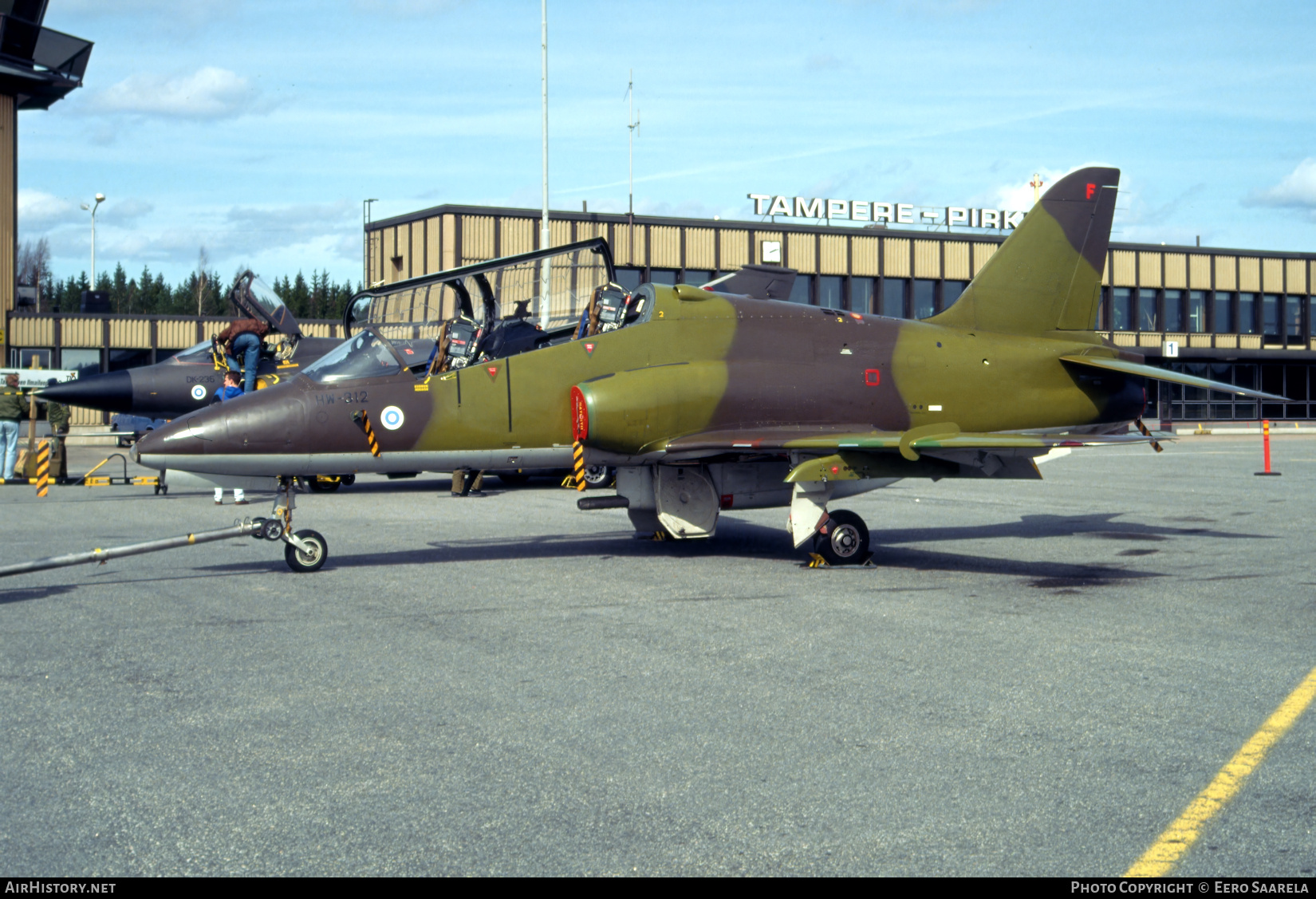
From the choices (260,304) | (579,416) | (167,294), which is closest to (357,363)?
(579,416)

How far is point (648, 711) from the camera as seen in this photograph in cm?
574

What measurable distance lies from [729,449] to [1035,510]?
7326mm

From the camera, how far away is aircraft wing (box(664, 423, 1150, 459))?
10078mm

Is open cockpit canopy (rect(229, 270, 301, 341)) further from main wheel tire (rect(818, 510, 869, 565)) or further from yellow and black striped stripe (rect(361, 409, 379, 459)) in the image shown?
main wheel tire (rect(818, 510, 869, 565))

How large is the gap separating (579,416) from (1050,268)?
6421 mm

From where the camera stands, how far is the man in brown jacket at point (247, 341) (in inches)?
727

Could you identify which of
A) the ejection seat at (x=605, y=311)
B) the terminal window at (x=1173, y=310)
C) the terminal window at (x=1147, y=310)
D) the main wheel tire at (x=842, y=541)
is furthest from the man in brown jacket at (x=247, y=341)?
the terminal window at (x=1173, y=310)

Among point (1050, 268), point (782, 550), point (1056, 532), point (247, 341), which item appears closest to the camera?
point (782, 550)

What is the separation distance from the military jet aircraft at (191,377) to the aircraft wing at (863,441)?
1071 cm

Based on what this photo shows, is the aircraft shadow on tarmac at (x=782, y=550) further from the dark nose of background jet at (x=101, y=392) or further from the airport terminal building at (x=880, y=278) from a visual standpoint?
the airport terminal building at (x=880, y=278)

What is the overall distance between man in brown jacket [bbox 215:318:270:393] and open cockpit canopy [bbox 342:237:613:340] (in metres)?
7.46

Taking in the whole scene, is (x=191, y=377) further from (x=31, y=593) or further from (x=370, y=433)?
(x=31, y=593)

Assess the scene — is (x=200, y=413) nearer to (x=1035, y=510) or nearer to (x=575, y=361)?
(x=575, y=361)

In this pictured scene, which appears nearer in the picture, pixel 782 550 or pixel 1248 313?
pixel 782 550
